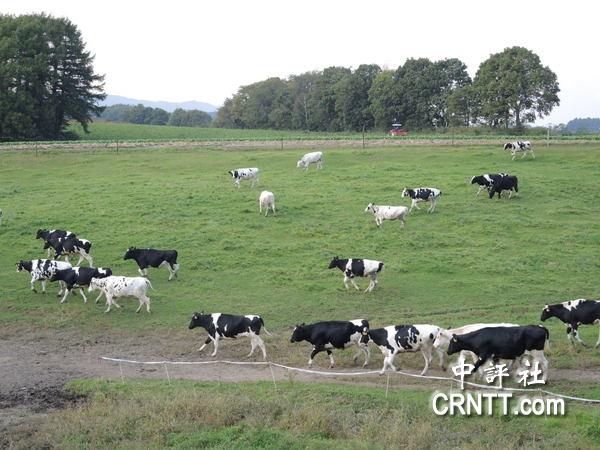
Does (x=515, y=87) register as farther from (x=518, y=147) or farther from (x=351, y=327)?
(x=351, y=327)

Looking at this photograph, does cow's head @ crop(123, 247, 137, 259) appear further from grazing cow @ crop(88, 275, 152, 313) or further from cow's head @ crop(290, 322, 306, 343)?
cow's head @ crop(290, 322, 306, 343)

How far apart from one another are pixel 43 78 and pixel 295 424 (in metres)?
69.4

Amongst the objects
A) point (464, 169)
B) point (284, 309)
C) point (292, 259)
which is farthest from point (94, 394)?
point (464, 169)

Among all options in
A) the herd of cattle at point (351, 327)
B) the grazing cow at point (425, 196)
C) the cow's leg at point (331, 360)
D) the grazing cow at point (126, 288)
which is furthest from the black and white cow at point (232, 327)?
the grazing cow at point (425, 196)

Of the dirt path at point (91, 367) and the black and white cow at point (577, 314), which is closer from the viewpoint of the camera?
the dirt path at point (91, 367)

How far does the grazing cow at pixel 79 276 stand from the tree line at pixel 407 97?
5626 cm

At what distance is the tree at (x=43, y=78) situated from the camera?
69.9 meters

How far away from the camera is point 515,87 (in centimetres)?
7038

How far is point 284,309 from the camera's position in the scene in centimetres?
2344

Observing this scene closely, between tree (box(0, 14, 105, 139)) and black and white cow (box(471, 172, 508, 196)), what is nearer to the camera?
black and white cow (box(471, 172, 508, 196))

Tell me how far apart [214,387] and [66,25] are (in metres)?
70.7

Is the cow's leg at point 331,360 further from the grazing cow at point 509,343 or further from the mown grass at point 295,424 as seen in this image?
the grazing cow at point 509,343

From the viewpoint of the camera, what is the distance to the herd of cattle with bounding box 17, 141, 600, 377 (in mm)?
16578

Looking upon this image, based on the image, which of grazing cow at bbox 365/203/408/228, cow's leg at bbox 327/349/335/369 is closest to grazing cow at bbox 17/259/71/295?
cow's leg at bbox 327/349/335/369
